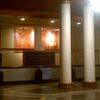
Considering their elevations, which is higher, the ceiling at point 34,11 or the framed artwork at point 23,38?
the ceiling at point 34,11

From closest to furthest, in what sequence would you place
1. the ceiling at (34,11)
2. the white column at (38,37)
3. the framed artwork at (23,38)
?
the ceiling at (34,11) → the white column at (38,37) → the framed artwork at (23,38)

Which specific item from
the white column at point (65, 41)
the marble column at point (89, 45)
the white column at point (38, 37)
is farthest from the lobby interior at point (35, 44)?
the white column at point (65, 41)

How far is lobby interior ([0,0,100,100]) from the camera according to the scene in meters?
13.5

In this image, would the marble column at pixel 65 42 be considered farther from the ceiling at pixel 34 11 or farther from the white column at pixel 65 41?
the ceiling at pixel 34 11

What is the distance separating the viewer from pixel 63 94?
33.9 ft

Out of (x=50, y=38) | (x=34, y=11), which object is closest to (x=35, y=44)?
(x=50, y=38)

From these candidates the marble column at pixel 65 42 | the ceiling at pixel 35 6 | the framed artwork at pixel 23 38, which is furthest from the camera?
the framed artwork at pixel 23 38

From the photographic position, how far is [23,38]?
1725 cm

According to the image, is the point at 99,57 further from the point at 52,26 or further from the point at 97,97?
the point at 97,97

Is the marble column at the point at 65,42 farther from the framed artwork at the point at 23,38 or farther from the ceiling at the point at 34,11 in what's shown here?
the framed artwork at the point at 23,38

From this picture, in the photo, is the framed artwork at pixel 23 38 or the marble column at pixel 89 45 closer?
the marble column at pixel 89 45

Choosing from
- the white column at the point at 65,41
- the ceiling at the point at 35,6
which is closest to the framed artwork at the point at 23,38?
the ceiling at the point at 35,6

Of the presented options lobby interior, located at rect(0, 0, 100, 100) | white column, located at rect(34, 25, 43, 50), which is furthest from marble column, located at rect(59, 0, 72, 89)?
white column, located at rect(34, 25, 43, 50)

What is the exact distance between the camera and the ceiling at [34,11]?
40.7ft
